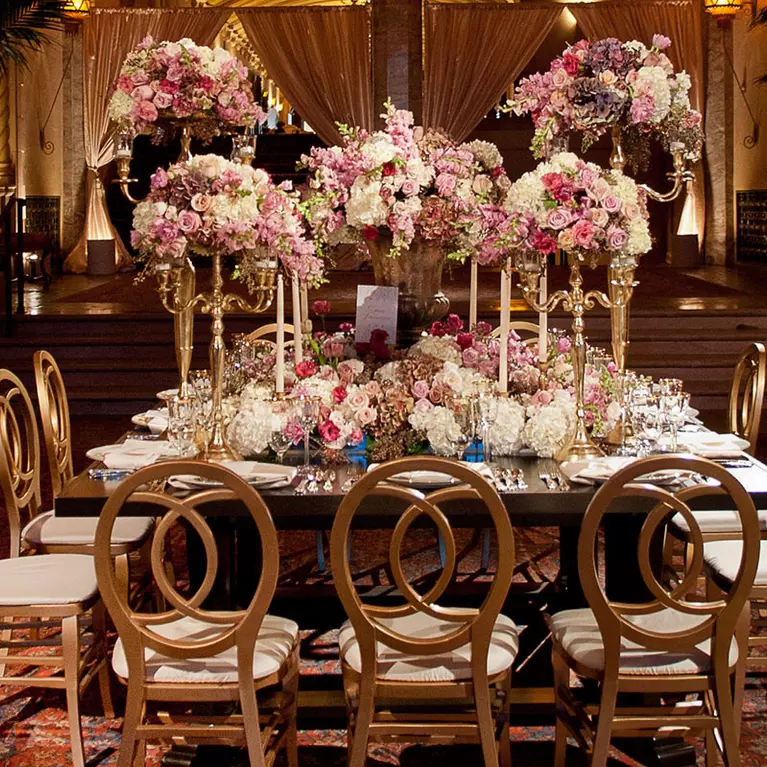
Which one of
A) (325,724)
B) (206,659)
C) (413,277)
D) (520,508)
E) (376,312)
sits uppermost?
(413,277)

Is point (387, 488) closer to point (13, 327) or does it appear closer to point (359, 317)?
point (359, 317)

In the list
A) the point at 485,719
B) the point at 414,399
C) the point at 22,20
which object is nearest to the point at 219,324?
the point at 414,399

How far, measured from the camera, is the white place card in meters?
3.78

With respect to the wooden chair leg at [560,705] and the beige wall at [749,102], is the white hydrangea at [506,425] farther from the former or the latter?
the beige wall at [749,102]

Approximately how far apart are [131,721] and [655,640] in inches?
46.8

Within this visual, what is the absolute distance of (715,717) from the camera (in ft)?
9.09

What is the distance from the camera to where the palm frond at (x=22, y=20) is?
11148 millimetres

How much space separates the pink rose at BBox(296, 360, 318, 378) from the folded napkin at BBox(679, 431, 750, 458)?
1.12 m

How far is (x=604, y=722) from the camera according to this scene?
270 cm

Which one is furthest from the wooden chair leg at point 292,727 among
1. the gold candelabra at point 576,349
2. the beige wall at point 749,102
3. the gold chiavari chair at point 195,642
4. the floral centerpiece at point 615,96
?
the beige wall at point 749,102

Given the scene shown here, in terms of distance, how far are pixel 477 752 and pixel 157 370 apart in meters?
5.51

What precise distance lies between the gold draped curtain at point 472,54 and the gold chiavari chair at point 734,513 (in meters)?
8.26

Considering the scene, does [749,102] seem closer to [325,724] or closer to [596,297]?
[596,297]

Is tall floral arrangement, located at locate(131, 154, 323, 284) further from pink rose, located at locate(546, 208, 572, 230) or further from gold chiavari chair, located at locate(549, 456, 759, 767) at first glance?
gold chiavari chair, located at locate(549, 456, 759, 767)
